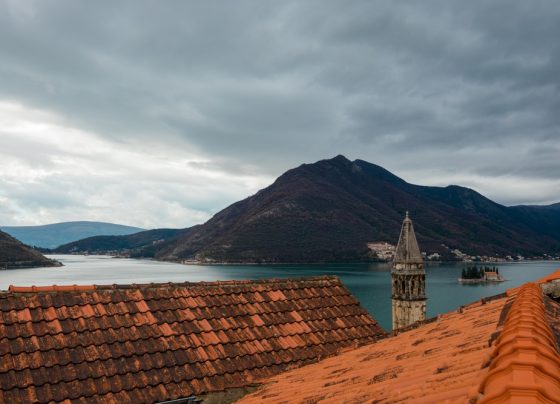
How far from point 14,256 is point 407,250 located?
202547 mm

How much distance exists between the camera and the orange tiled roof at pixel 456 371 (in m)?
2.38

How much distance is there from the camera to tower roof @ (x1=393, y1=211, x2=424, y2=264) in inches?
853

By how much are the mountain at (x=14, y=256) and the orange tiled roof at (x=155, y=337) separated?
196410mm

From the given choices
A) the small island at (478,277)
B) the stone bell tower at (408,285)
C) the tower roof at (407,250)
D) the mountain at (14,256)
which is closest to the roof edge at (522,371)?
the stone bell tower at (408,285)

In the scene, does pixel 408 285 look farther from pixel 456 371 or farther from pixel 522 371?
pixel 522 371

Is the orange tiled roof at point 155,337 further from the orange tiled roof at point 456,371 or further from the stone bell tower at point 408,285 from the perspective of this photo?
the stone bell tower at point 408,285

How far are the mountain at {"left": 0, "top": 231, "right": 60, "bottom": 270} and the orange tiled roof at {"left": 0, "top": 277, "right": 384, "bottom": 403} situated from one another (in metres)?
196

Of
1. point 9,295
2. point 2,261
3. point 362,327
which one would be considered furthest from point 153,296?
point 2,261

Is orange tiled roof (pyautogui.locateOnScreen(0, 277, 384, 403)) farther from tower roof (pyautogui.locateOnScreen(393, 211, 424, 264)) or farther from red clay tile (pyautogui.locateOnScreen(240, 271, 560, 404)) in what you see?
tower roof (pyautogui.locateOnScreen(393, 211, 424, 264))

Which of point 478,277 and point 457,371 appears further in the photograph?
point 478,277

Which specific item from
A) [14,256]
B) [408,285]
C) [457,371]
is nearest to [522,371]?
[457,371]

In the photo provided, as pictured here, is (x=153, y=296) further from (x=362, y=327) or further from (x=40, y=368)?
Result: (x=362, y=327)

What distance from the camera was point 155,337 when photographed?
9.38 metres

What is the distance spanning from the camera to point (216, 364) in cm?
924
